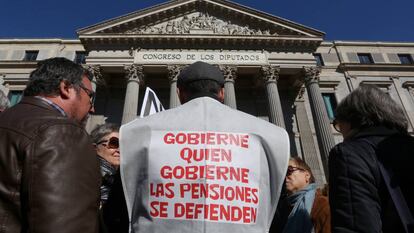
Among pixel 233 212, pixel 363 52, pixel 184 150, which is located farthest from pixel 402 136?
pixel 363 52

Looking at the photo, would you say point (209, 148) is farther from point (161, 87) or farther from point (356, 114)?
point (161, 87)

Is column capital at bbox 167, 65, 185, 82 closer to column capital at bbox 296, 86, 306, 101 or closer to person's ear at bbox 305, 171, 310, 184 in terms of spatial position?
column capital at bbox 296, 86, 306, 101

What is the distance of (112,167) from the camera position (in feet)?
10.4

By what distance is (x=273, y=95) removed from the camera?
19234 mm

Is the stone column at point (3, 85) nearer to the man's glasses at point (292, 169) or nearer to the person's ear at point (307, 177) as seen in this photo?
the man's glasses at point (292, 169)

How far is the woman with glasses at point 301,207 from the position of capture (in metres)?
3.38

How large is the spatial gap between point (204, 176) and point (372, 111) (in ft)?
5.26

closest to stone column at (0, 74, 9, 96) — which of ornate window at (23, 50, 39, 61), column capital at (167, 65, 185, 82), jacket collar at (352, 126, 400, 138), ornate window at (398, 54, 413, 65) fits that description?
ornate window at (23, 50, 39, 61)

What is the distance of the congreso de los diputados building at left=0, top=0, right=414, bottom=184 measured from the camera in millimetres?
20234

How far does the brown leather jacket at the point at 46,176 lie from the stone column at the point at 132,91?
16388 mm

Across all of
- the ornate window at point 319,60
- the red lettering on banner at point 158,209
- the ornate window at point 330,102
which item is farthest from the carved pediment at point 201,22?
the red lettering on banner at point 158,209

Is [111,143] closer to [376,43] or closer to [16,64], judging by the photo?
[16,64]

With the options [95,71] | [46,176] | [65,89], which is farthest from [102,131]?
[95,71]

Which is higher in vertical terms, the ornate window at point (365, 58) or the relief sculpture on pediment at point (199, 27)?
the ornate window at point (365, 58)
